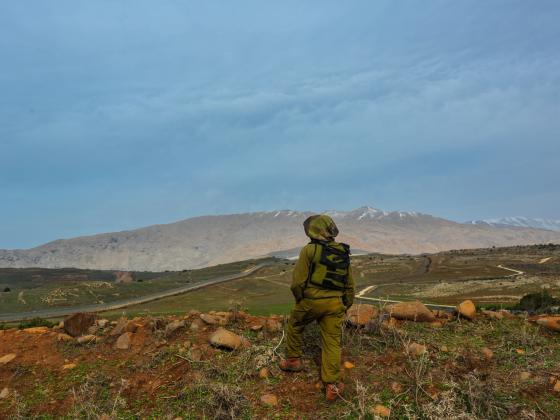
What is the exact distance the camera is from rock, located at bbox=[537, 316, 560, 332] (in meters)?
→ 8.85

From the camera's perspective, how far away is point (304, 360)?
762 centimetres

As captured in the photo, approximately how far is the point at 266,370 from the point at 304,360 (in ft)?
2.53

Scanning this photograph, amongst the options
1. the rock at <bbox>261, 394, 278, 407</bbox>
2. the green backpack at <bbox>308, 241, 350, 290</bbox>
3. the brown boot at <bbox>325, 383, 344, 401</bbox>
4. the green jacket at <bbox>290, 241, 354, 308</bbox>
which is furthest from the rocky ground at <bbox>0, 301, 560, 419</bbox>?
the green backpack at <bbox>308, 241, 350, 290</bbox>

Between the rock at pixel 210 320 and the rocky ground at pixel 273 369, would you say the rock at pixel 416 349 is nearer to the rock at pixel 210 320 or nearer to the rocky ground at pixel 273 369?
the rocky ground at pixel 273 369

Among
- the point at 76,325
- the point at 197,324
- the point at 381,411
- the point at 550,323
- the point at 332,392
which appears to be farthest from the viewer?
the point at 76,325

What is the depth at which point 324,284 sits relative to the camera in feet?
22.4

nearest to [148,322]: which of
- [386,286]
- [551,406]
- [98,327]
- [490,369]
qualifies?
[98,327]

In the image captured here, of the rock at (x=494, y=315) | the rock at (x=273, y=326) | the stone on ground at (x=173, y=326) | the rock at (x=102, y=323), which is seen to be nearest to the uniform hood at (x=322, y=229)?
the rock at (x=273, y=326)

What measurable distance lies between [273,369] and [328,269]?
2130mm

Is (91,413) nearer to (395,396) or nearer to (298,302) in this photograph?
(298,302)

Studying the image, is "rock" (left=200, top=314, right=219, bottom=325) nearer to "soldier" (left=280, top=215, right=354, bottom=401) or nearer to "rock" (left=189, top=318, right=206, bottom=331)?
"rock" (left=189, top=318, right=206, bottom=331)

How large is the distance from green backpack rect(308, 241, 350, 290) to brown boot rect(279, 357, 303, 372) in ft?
4.78

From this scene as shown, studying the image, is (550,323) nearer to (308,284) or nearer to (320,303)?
(320,303)

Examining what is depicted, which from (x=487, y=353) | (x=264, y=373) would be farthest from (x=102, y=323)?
(x=487, y=353)
